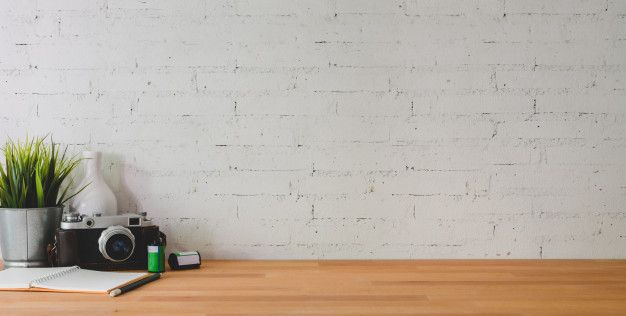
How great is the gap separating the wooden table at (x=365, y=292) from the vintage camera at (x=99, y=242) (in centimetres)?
16

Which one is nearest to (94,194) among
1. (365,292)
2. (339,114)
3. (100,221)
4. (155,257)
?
(100,221)

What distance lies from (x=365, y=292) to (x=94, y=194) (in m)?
1.08

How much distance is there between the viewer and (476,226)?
2.26m

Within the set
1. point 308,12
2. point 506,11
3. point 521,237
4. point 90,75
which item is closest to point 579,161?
point 521,237

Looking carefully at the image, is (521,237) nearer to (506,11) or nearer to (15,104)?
(506,11)

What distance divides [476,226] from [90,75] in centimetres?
163

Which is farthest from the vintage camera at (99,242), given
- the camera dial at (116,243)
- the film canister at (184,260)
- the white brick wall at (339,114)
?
the white brick wall at (339,114)

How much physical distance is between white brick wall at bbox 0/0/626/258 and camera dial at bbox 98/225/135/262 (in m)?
0.31

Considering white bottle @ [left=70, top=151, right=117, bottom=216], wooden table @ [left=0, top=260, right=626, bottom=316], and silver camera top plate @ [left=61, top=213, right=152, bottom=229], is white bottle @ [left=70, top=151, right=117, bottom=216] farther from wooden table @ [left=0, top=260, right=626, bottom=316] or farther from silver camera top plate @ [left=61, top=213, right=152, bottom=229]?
wooden table @ [left=0, top=260, right=626, bottom=316]

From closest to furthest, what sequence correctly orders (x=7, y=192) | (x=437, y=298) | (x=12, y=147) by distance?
(x=437, y=298)
(x=7, y=192)
(x=12, y=147)

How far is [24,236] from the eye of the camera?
1.96 m

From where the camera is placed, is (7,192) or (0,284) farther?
(7,192)

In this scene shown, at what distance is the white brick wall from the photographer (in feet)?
7.30

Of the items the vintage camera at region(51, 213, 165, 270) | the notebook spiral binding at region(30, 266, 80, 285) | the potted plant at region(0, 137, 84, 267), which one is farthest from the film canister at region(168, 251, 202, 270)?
the potted plant at region(0, 137, 84, 267)
